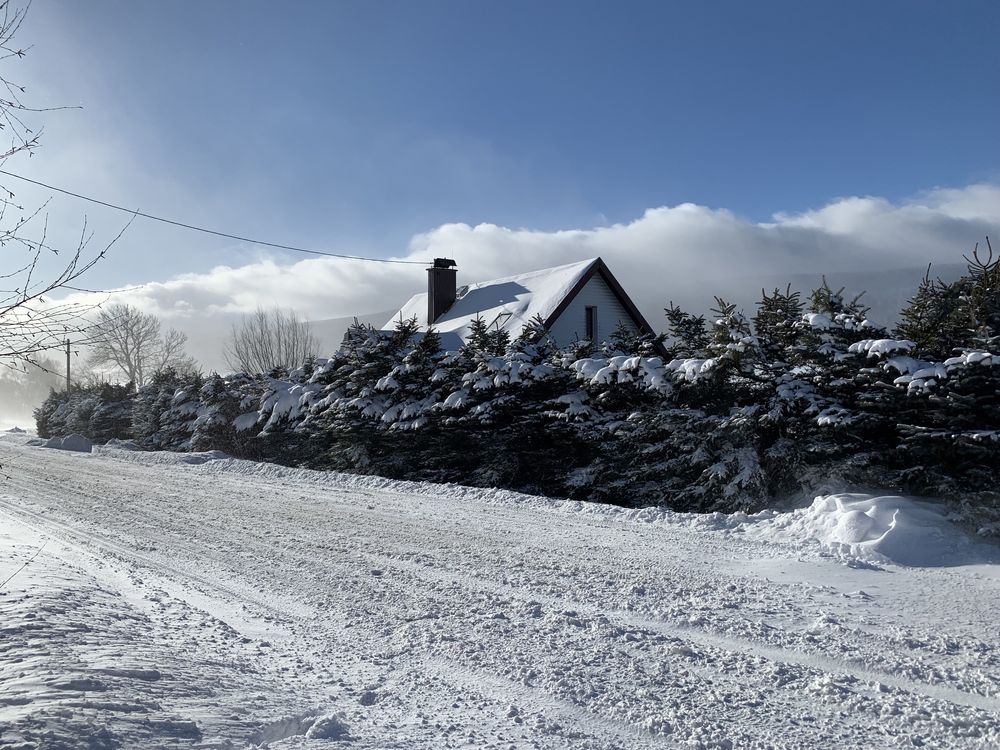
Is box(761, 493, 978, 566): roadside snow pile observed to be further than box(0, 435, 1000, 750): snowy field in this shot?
Yes

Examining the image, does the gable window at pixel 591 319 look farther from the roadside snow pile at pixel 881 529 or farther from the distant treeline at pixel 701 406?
the roadside snow pile at pixel 881 529

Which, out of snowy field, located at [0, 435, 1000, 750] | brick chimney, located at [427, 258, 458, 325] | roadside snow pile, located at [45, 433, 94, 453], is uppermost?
brick chimney, located at [427, 258, 458, 325]

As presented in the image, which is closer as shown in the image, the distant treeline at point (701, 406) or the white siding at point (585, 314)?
the distant treeline at point (701, 406)

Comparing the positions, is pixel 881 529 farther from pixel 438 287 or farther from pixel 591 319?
pixel 438 287

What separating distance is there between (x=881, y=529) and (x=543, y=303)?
679 inches

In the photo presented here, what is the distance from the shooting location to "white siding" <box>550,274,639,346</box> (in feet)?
80.3

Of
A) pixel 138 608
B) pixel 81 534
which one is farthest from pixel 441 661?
pixel 81 534

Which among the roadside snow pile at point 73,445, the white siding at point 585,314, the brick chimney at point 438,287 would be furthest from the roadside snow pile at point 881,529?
the roadside snow pile at point 73,445

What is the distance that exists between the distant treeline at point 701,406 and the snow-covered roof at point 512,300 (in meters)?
6.26

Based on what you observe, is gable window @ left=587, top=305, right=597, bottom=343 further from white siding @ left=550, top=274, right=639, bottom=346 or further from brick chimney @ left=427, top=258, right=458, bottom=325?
brick chimney @ left=427, top=258, right=458, bottom=325

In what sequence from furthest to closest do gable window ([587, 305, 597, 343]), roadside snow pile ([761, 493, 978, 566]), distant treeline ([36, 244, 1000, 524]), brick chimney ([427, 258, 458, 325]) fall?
brick chimney ([427, 258, 458, 325])
gable window ([587, 305, 597, 343])
distant treeline ([36, 244, 1000, 524])
roadside snow pile ([761, 493, 978, 566])

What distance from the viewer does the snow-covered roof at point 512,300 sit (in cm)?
2427

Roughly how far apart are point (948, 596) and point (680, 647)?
2914 mm

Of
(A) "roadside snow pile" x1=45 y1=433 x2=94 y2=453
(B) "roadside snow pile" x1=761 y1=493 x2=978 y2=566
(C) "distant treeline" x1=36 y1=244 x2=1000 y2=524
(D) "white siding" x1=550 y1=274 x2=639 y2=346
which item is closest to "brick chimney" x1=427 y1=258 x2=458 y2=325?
(D) "white siding" x1=550 y1=274 x2=639 y2=346
